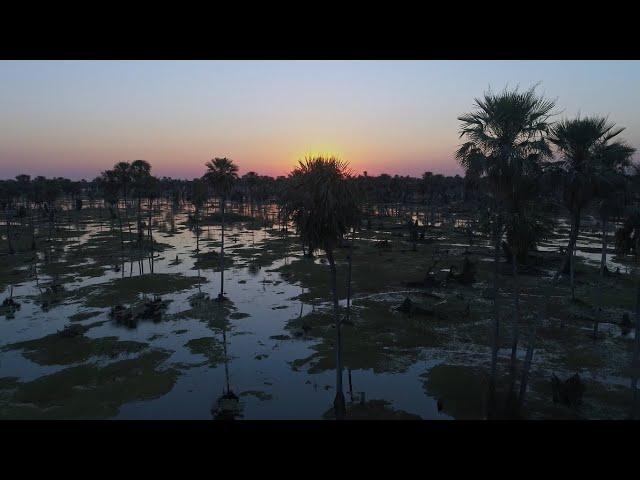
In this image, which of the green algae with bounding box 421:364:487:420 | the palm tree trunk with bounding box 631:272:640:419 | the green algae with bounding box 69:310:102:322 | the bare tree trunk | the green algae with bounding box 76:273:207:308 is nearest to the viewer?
the palm tree trunk with bounding box 631:272:640:419

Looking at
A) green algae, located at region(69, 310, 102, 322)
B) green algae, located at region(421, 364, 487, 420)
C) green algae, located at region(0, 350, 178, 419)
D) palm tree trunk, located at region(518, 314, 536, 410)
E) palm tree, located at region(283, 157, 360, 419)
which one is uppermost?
palm tree, located at region(283, 157, 360, 419)

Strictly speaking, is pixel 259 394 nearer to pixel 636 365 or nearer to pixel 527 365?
pixel 527 365

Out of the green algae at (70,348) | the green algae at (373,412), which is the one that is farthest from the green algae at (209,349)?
the green algae at (373,412)

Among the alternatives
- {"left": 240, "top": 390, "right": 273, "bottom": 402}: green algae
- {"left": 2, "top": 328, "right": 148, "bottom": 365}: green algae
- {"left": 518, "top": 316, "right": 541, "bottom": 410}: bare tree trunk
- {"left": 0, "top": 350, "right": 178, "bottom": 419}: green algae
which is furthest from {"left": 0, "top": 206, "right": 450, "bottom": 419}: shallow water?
{"left": 518, "top": 316, "right": 541, "bottom": 410}: bare tree trunk

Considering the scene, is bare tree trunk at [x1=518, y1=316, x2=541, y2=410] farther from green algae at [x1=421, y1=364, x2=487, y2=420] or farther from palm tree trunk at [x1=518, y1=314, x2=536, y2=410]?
green algae at [x1=421, y1=364, x2=487, y2=420]

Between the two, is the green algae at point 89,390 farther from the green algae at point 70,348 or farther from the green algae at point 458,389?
the green algae at point 458,389

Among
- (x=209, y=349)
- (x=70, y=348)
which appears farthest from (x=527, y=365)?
(x=70, y=348)
